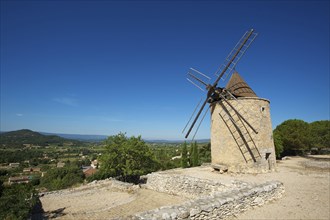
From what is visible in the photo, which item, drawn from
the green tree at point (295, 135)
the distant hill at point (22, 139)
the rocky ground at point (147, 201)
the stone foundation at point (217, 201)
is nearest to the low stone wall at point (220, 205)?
the stone foundation at point (217, 201)

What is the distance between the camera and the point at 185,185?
40.0ft

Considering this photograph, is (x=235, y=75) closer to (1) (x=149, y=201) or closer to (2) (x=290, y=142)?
(1) (x=149, y=201)

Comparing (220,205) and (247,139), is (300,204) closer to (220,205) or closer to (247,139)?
(220,205)

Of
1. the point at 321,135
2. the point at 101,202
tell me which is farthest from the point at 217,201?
the point at 321,135

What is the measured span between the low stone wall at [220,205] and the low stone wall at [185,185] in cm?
143

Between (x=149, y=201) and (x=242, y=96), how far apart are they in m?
9.71

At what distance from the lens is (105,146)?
17.3m

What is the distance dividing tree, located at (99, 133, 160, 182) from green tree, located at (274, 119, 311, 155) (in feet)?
71.3

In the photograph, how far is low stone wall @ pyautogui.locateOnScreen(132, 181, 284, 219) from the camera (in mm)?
5508

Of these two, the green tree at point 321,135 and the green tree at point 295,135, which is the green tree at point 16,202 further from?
the green tree at point 321,135

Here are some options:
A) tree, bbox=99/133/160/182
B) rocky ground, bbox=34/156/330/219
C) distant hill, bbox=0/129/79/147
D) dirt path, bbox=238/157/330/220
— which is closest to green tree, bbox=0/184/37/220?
rocky ground, bbox=34/156/330/219

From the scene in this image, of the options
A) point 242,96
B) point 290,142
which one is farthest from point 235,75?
point 290,142

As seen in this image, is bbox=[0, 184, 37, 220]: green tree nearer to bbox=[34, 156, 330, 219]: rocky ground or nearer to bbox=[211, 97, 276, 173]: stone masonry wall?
bbox=[34, 156, 330, 219]: rocky ground

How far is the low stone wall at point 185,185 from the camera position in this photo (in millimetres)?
10484
